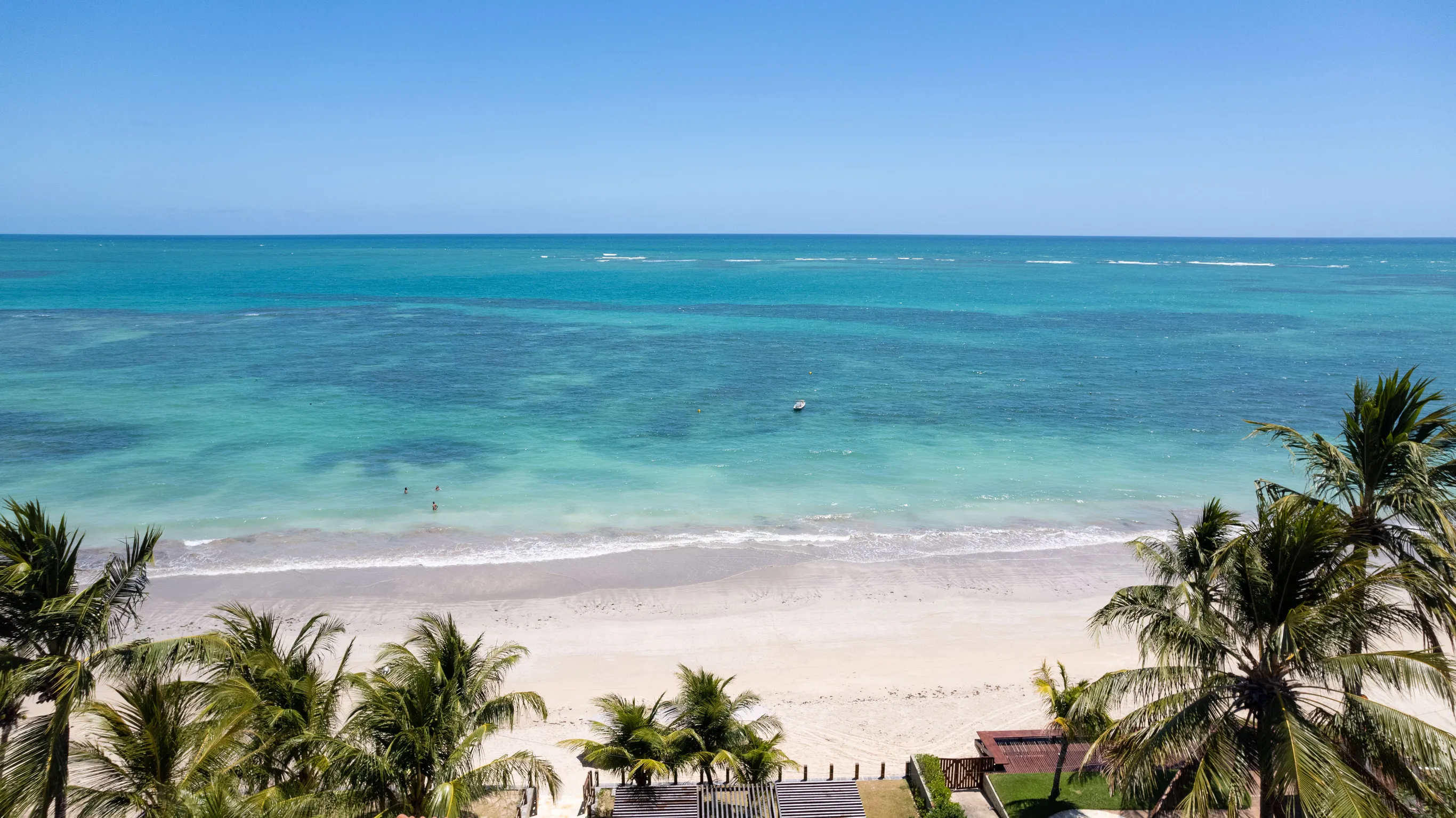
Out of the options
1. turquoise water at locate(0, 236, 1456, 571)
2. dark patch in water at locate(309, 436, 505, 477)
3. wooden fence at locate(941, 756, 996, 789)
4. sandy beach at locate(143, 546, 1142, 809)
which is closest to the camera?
wooden fence at locate(941, 756, 996, 789)

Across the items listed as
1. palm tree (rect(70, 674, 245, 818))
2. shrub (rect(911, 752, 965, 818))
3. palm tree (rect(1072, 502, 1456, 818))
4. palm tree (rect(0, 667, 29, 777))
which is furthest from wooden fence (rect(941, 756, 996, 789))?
palm tree (rect(0, 667, 29, 777))

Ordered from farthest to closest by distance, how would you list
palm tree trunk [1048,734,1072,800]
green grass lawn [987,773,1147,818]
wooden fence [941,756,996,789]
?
wooden fence [941,756,996,789], palm tree trunk [1048,734,1072,800], green grass lawn [987,773,1147,818]

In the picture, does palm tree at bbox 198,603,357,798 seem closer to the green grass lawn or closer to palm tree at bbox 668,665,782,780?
palm tree at bbox 668,665,782,780

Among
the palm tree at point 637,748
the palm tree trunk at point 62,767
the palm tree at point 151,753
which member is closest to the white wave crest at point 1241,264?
the palm tree at point 637,748

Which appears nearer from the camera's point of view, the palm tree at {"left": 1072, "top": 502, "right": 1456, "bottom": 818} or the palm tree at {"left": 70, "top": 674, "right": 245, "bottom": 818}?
the palm tree at {"left": 1072, "top": 502, "right": 1456, "bottom": 818}

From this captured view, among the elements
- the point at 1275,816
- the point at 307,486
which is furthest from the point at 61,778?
the point at 307,486

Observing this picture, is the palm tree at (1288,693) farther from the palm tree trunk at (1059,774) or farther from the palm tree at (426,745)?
the palm tree at (426,745)

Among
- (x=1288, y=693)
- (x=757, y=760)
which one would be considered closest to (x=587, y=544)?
(x=757, y=760)

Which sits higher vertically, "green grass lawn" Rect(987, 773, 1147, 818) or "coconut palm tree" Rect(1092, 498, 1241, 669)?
"coconut palm tree" Rect(1092, 498, 1241, 669)
